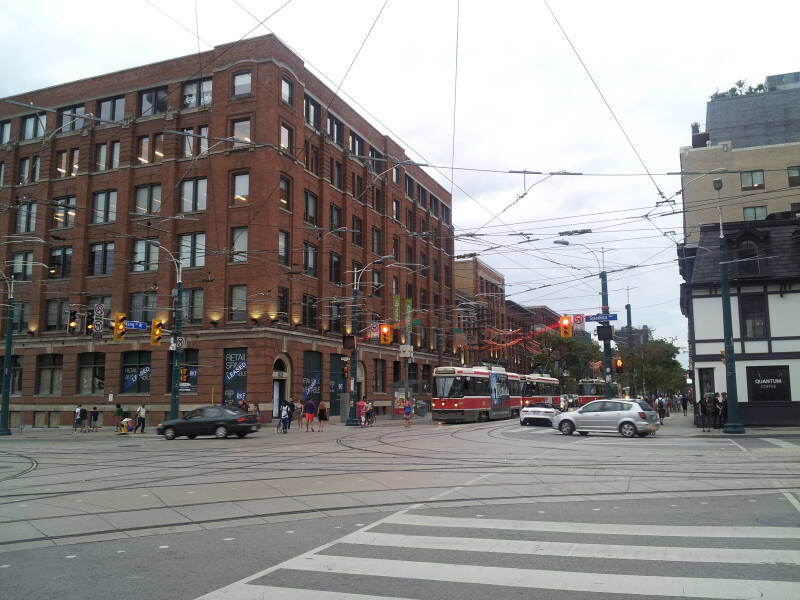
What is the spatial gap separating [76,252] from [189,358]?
39.0 ft

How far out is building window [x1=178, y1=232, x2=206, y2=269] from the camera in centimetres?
4141

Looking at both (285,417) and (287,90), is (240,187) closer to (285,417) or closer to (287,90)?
(287,90)

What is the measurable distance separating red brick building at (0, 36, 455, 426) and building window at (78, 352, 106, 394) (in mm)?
132

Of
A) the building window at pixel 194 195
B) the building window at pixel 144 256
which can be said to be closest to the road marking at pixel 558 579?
the building window at pixel 194 195

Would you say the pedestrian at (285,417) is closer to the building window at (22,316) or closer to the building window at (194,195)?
the building window at (194,195)

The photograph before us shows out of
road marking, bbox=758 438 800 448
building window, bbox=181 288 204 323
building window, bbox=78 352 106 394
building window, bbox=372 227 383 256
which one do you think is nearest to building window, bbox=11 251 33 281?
building window, bbox=78 352 106 394

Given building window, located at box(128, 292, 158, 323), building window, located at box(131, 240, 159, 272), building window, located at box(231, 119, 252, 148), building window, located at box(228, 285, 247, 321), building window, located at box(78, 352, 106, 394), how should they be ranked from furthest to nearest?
building window, located at box(78, 352, 106, 394), building window, located at box(131, 240, 159, 272), building window, located at box(128, 292, 158, 323), building window, located at box(231, 119, 252, 148), building window, located at box(228, 285, 247, 321)

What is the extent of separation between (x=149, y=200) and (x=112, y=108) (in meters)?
7.82

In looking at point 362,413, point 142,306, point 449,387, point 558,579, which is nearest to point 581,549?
point 558,579

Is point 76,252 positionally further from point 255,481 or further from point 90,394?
point 255,481

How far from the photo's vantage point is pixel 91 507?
1061 centimetres

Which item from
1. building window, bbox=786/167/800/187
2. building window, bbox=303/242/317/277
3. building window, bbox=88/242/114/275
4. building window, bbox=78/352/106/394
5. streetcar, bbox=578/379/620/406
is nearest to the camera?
building window, bbox=78/352/106/394

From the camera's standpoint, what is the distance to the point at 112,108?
150 ft

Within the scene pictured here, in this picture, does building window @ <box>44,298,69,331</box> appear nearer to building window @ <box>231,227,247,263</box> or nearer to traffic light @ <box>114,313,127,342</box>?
building window @ <box>231,227,247,263</box>
